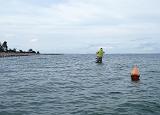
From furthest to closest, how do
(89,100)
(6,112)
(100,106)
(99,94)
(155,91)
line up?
(155,91) < (99,94) < (89,100) < (100,106) < (6,112)

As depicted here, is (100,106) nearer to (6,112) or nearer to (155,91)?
(6,112)

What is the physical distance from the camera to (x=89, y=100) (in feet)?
51.5

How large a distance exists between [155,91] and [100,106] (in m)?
6.13

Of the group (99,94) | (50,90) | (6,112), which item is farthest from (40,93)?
(6,112)

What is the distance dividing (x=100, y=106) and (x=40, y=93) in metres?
4.95

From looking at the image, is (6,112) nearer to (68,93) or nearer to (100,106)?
(100,106)

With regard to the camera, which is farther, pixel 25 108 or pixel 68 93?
pixel 68 93

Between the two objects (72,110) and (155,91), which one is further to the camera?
(155,91)

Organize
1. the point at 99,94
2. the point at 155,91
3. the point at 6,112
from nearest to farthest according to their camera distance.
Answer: the point at 6,112, the point at 99,94, the point at 155,91

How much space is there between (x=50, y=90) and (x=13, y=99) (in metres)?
3.65

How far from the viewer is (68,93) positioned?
18.1 meters

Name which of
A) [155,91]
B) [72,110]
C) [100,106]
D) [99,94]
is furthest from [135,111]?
[155,91]

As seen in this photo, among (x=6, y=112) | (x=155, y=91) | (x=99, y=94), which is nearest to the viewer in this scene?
(x=6, y=112)

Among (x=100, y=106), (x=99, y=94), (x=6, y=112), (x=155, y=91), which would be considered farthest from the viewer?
(x=155, y=91)
